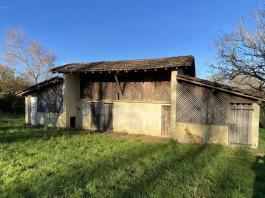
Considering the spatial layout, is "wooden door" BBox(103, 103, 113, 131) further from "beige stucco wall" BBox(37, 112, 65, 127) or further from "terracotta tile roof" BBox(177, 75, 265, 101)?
"terracotta tile roof" BBox(177, 75, 265, 101)

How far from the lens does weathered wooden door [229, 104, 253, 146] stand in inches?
383

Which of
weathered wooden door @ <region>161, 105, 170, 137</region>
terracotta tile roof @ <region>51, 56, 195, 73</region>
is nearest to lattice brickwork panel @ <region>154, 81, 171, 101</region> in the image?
weathered wooden door @ <region>161, 105, 170, 137</region>

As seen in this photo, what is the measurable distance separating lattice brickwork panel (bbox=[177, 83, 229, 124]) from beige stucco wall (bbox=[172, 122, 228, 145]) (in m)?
0.23

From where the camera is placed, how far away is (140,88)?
12.8 meters

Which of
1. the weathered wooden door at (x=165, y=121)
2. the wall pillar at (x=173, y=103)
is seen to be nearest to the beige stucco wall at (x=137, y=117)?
the weathered wooden door at (x=165, y=121)

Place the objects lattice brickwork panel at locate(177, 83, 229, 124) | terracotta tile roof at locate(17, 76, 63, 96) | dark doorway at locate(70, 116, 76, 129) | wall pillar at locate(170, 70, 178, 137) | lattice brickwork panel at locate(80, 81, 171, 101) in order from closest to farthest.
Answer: lattice brickwork panel at locate(177, 83, 229, 124) < wall pillar at locate(170, 70, 178, 137) < lattice brickwork panel at locate(80, 81, 171, 101) < terracotta tile roof at locate(17, 76, 63, 96) < dark doorway at locate(70, 116, 76, 129)

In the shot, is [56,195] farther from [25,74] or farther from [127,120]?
[25,74]

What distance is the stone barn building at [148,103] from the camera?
393 inches

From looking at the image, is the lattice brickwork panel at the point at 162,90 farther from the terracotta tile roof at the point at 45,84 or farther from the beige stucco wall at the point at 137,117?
the terracotta tile roof at the point at 45,84

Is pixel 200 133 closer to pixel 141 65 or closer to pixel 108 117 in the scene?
pixel 141 65

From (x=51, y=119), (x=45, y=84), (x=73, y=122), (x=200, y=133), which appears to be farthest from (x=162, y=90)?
(x=45, y=84)

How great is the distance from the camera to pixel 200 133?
10578 millimetres

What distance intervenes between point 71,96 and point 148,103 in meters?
5.10

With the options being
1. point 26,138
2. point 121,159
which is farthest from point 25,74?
point 121,159
